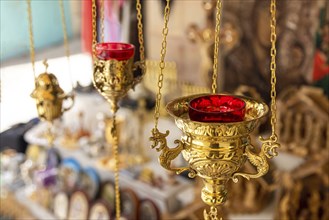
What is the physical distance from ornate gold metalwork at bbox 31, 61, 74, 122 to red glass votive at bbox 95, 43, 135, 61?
0.30 metres

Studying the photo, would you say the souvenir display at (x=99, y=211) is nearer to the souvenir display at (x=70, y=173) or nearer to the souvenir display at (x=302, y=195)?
the souvenir display at (x=70, y=173)

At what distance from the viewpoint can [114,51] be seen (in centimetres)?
140

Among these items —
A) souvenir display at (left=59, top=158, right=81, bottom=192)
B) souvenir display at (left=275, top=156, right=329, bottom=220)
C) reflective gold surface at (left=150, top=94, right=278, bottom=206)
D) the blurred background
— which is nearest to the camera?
reflective gold surface at (left=150, top=94, right=278, bottom=206)

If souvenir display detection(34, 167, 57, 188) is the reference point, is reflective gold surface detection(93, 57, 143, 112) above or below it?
above

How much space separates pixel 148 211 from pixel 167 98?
1433mm

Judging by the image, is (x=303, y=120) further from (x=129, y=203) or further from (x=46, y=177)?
(x=46, y=177)

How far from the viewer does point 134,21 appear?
4129mm

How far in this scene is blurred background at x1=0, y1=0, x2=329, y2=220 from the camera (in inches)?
108

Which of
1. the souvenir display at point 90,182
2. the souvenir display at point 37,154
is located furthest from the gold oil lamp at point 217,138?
the souvenir display at point 37,154

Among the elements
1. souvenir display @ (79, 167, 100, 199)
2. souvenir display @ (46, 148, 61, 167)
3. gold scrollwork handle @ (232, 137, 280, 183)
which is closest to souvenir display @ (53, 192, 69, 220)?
souvenir display @ (79, 167, 100, 199)

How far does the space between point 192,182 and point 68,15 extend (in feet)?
6.94

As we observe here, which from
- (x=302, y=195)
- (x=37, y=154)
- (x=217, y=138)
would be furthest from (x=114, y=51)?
(x=37, y=154)

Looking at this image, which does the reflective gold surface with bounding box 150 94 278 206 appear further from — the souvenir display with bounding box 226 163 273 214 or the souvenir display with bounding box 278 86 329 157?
the souvenir display with bounding box 278 86 329 157

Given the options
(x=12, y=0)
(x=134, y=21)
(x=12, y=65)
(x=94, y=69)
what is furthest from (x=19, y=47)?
(x=134, y=21)
